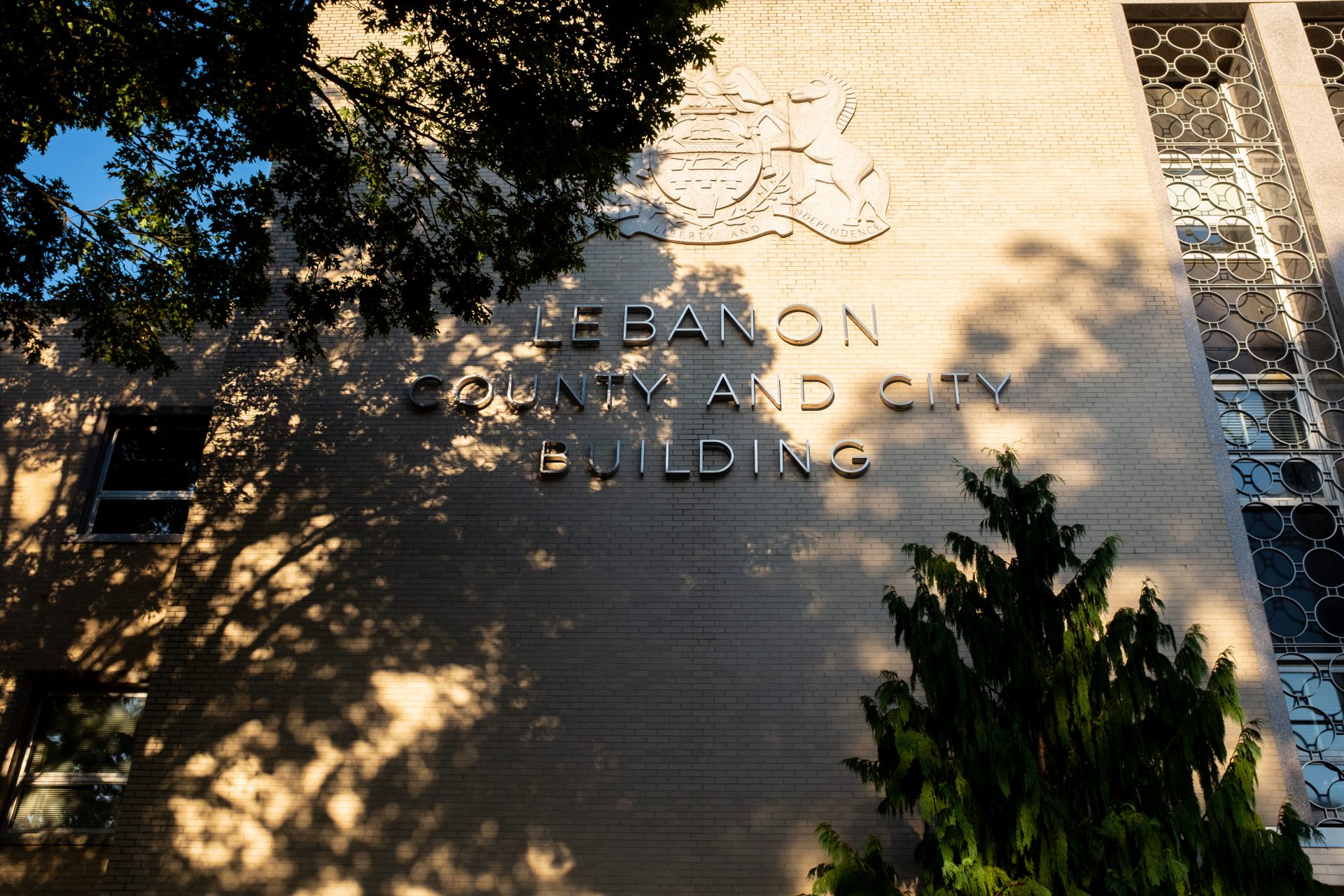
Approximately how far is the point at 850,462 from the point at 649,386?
8.52ft

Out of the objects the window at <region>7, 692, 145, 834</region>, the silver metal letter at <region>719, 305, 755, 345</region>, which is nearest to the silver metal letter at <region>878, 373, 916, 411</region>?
the silver metal letter at <region>719, 305, 755, 345</region>

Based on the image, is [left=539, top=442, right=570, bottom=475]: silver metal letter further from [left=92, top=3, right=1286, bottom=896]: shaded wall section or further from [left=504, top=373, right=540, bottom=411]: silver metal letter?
[left=504, top=373, right=540, bottom=411]: silver metal letter

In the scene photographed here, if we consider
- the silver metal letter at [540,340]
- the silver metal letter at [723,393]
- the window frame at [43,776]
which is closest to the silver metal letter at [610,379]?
the silver metal letter at [540,340]

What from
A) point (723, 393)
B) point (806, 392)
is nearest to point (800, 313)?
point (806, 392)

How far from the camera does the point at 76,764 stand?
41.6 feet

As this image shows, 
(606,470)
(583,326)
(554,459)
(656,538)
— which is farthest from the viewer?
(583,326)

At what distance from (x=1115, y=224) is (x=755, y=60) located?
17.7 feet

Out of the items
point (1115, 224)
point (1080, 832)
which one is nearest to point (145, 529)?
point (1080, 832)

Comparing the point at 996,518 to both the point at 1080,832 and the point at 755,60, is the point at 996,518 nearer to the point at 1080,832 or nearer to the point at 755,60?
the point at 1080,832

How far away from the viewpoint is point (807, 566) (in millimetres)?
12117

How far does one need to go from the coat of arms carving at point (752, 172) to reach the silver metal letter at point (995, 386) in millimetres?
2448

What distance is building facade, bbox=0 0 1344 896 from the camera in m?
11.2

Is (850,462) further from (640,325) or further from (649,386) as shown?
(640,325)

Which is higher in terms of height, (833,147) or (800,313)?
(833,147)
